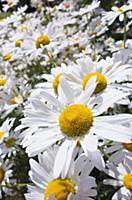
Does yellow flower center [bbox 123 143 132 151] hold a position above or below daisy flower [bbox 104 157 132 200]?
above

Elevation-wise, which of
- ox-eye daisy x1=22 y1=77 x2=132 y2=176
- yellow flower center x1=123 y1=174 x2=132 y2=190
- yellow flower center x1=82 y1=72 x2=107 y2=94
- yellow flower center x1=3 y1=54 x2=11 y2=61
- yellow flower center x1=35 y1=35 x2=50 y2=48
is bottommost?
yellow flower center x1=123 y1=174 x2=132 y2=190

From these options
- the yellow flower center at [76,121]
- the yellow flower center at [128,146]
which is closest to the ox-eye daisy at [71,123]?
the yellow flower center at [76,121]

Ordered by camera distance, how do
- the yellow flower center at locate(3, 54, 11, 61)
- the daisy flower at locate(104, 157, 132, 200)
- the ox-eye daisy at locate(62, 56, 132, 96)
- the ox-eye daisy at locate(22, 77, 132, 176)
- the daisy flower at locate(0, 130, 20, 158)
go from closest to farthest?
the ox-eye daisy at locate(22, 77, 132, 176), the daisy flower at locate(104, 157, 132, 200), the ox-eye daisy at locate(62, 56, 132, 96), the daisy flower at locate(0, 130, 20, 158), the yellow flower center at locate(3, 54, 11, 61)

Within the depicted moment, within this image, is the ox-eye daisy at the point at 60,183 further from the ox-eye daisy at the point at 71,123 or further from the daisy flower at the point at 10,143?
the daisy flower at the point at 10,143

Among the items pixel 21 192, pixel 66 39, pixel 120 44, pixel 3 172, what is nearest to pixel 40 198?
pixel 3 172

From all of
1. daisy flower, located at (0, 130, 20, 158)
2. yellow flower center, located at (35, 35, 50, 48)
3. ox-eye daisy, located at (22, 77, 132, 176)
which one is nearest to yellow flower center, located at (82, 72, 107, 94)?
ox-eye daisy, located at (22, 77, 132, 176)

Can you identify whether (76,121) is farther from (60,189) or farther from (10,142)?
(10,142)

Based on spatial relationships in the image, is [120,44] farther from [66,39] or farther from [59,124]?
[59,124]

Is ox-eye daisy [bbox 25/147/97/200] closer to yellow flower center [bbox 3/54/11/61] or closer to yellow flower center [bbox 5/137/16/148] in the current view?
yellow flower center [bbox 5/137/16/148]
